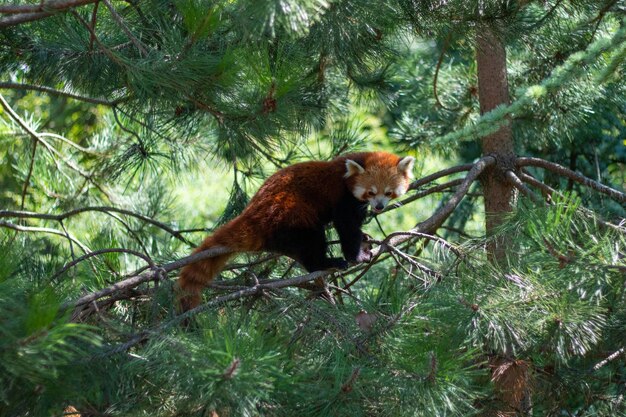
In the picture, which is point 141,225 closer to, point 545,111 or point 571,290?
point 545,111

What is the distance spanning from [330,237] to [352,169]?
1.40 ft

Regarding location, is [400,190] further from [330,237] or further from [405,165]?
[330,237]

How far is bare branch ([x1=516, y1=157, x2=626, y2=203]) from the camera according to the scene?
10.1 feet

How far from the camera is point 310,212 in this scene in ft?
11.6

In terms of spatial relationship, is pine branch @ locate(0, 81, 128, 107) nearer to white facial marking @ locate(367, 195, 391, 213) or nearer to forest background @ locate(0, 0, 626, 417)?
forest background @ locate(0, 0, 626, 417)

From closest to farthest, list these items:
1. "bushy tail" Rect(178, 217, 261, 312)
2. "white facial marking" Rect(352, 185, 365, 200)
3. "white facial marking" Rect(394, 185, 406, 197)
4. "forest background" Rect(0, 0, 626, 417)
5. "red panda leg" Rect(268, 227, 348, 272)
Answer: "forest background" Rect(0, 0, 626, 417), "bushy tail" Rect(178, 217, 261, 312), "red panda leg" Rect(268, 227, 348, 272), "white facial marking" Rect(352, 185, 365, 200), "white facial marking" Rect(394, 185, 406, 197)

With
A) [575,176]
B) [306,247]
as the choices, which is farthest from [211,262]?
[575,176]

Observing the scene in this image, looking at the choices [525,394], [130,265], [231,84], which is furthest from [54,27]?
[525,394]

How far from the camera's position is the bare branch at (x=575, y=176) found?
3.07 m

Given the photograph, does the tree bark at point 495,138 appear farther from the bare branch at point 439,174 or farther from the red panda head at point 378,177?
the red panda head at point 378,177

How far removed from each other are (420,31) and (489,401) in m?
1.46

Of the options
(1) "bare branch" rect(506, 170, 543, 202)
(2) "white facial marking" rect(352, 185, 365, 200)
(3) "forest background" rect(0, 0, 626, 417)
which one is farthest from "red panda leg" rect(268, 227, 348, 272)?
(1) "bare branch" rect(506, 170, 543, 202)

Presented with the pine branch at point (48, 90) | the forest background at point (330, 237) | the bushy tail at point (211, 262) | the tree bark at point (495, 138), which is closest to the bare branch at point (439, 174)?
the forest background at point (330, 237)

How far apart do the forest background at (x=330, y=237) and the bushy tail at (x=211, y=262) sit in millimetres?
102
